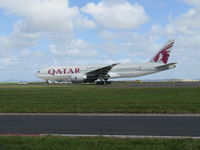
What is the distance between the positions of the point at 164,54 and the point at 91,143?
43573 millimetres

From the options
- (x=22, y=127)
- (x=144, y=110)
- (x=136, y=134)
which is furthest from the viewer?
(x=144, y=110)

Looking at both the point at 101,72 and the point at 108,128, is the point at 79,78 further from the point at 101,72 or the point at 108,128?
the point at 108,128

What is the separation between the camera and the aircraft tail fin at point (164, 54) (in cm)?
4830

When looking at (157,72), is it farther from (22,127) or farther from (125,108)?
(22,127)

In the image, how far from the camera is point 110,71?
46.3 m

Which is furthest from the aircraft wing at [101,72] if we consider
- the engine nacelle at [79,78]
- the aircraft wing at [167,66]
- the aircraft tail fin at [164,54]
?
the aircraft tail fin at [164,54]

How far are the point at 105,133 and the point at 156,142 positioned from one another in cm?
199

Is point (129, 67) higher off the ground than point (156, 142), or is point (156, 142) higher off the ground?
point (129, 67)

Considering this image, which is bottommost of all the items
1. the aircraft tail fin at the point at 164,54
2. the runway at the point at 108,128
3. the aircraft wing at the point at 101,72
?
the runway at the point at 108,128

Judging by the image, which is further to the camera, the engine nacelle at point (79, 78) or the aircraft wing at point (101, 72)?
the aircraft wing at point (101, 72)

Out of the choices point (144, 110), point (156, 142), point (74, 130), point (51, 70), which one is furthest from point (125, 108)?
point (51, 70)

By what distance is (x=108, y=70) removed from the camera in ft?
147

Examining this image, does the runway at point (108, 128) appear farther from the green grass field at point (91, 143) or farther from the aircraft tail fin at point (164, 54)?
the aircraft tail fin at point (164, 54)

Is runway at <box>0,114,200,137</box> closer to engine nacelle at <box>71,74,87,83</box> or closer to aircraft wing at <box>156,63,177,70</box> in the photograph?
engine nacelle at <box>71,74,87,83</box>
